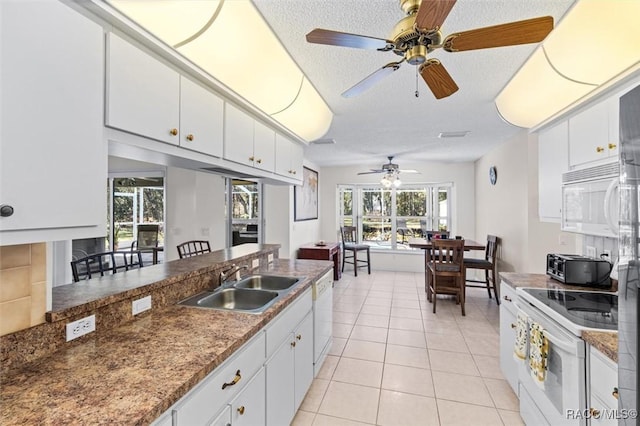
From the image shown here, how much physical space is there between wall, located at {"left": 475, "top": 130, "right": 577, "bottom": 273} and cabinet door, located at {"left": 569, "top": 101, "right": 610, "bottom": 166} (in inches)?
53.0

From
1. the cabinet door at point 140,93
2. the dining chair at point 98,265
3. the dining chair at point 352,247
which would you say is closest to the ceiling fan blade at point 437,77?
the cabinet door at point 140,93

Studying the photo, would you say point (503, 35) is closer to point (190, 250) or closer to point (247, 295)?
A: point (247, 295)

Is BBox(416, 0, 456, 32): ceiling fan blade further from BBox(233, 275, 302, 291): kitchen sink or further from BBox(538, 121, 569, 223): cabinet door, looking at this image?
BBox(233, 275, 302, 291): kitchen sink

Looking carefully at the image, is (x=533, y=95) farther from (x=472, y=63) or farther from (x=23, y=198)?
(x=23, y=198)

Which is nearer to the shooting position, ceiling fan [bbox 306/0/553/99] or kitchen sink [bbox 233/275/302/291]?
ceiling fan [bbox 306/0/553/99]

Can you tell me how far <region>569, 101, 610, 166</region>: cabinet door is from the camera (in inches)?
69.3

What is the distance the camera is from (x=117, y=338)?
1215mm

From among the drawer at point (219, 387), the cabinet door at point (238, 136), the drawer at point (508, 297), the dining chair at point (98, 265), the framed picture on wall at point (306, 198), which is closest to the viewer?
the drawer at point (219, 387)

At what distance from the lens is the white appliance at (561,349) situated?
1354 mm

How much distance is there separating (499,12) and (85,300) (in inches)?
98.5

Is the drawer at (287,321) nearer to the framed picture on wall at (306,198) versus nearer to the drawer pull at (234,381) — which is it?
the drawer pull at (234,381)

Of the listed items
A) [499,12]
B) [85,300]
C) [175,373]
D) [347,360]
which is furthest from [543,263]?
[85,300]

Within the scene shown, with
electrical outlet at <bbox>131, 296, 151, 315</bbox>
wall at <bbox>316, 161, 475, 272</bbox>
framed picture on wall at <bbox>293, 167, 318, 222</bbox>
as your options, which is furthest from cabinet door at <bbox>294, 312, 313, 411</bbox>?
wall at <bbox>316, 161, 475, 272</bbox>

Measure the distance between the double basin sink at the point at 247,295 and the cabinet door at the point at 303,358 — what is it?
31cm
